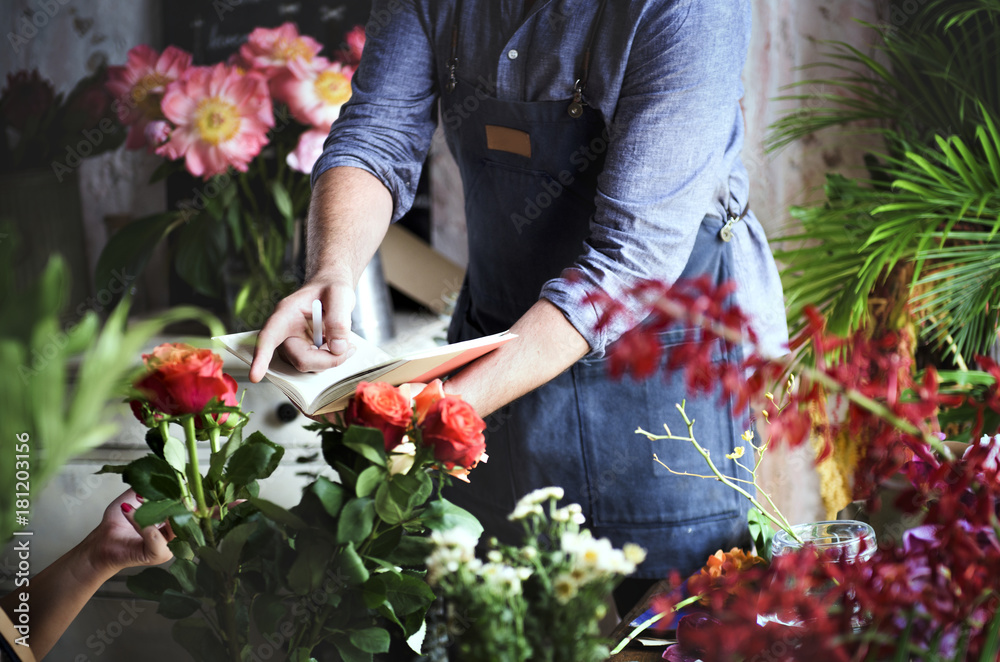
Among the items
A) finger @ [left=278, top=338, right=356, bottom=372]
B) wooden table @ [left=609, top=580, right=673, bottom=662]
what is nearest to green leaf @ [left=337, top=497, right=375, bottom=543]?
wooden table @ [left=609, top=580, right=673, bottom=662]

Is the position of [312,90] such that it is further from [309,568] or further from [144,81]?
[309,568]

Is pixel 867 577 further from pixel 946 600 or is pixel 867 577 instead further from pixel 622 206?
pixel 622 206

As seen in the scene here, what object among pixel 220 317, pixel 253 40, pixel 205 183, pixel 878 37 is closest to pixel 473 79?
pixel 253 40

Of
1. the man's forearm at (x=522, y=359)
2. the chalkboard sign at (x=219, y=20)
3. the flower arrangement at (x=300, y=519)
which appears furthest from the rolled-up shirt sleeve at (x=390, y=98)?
the flower arrangement at (x=300, y=519)

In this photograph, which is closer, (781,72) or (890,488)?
(890,488)

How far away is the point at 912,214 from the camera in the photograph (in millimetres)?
1436

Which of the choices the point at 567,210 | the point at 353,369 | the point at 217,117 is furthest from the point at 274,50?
the point at 353,369

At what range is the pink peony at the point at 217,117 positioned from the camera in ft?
4.23

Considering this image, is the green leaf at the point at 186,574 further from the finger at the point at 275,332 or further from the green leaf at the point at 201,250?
the green leaf at the point at 201,250

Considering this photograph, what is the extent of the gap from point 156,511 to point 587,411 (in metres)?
0.68

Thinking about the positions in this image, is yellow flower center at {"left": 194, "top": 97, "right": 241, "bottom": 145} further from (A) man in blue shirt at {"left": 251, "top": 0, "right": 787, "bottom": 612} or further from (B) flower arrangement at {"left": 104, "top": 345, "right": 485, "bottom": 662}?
(B) flower arrangement at {"left": 104, "top": 345, "right": 485, "bottom": 662}

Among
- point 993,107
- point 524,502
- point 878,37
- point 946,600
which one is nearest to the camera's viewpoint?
point 946,600

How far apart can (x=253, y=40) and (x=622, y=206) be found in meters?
0.79

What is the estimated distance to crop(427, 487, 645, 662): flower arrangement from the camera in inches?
15.8
